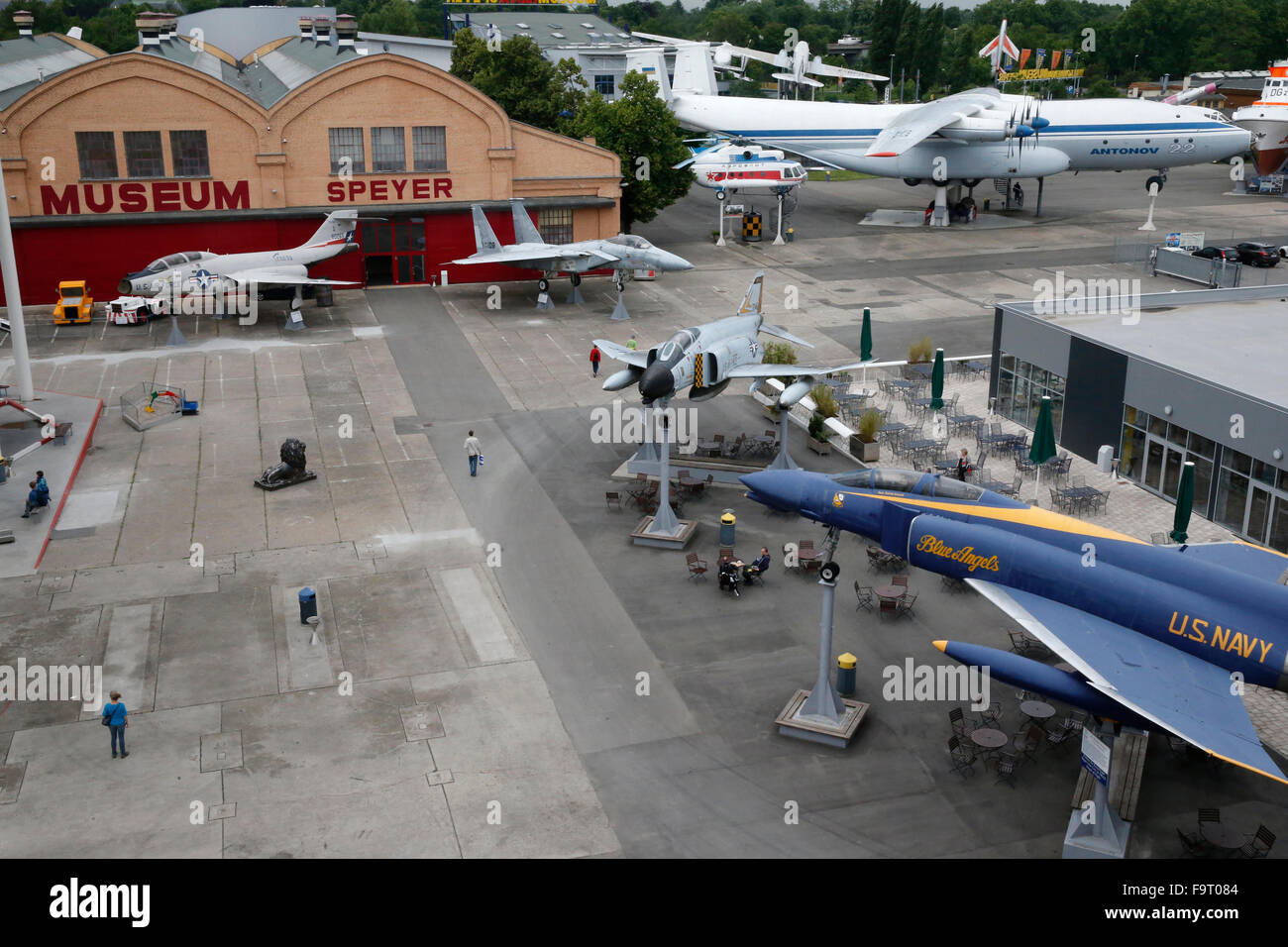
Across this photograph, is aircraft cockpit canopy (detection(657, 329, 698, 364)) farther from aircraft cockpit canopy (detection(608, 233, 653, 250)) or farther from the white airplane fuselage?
the white airplane fuselage

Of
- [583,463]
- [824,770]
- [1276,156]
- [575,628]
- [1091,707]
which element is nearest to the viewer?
[1091,707]

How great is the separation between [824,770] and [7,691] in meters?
16.6

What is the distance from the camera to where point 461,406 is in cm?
4191

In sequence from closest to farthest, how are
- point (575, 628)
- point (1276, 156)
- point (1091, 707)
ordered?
1. point (1091, 707)
2. point (575, 628)
3. point (1276, 156)

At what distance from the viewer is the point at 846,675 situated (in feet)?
78.8

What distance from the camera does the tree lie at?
64312 mm

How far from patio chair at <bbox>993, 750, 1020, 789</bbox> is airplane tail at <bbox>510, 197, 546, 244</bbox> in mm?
39493

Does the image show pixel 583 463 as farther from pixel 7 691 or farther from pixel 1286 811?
pixel 1286 811

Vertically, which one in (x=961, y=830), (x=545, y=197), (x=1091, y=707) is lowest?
(x=961, y=830)

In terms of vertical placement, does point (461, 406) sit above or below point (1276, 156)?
below

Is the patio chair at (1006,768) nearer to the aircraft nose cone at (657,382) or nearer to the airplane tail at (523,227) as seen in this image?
the aircraft nose cone at (657,382)

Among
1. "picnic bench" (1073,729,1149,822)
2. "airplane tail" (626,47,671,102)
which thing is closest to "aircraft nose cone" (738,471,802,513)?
"picnic bench" (1073,729,1149,822)

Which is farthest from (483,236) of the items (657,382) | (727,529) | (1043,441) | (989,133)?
(989,133)

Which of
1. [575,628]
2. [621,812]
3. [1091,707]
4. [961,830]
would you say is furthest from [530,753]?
[1091,707]
